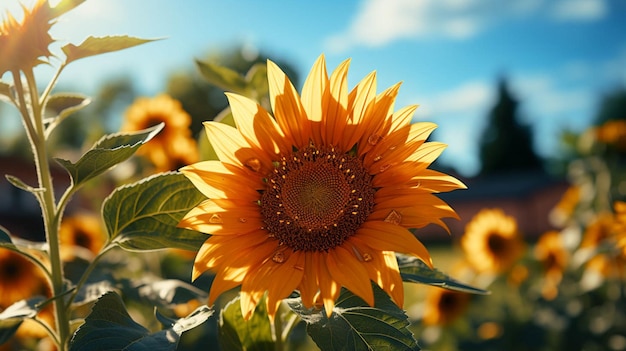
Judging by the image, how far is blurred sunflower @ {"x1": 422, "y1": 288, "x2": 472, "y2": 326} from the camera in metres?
4.66

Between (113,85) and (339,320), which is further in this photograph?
(113,85)

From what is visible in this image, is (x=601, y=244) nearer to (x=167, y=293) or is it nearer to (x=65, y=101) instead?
(x=167, y=293)

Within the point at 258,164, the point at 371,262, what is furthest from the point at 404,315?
the point at 258,164

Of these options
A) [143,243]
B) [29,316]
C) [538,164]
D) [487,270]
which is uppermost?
[143,243]

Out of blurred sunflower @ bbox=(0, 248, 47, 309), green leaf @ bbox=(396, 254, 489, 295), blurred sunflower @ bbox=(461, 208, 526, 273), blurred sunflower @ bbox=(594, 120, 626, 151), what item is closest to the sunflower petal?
green leaf @ bbox=(396, 254, 489, 295)

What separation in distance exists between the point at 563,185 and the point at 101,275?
95.3ft

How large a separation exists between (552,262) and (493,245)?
635 mm

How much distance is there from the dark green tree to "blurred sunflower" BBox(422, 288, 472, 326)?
41852 millimetres

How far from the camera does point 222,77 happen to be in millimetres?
1507

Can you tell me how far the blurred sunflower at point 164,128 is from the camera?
3832 mm

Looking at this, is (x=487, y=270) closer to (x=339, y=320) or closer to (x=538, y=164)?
(x=339, y=320)

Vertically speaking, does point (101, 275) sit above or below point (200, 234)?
below

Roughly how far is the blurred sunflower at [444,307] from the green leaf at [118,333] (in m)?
3.82

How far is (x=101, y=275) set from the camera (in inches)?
61.7
